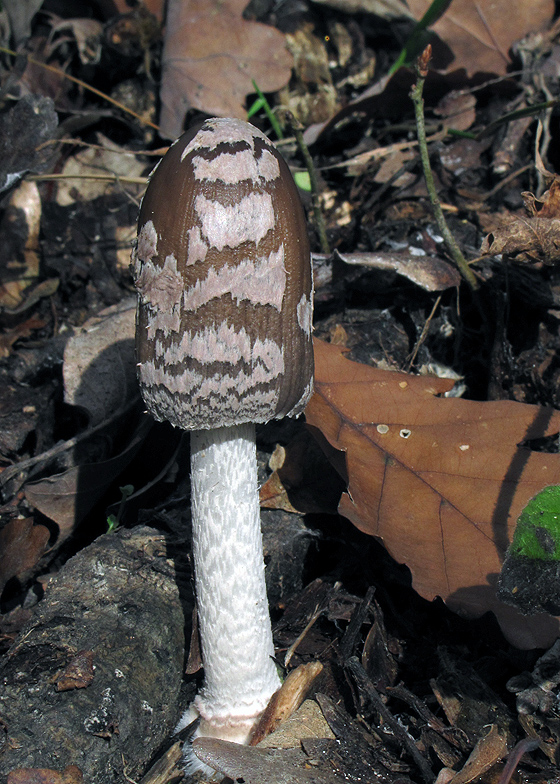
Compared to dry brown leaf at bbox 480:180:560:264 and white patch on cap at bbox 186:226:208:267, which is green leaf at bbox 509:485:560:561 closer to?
white patch on cap at bbox 186:226:208:267

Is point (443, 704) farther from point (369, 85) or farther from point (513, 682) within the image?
point (369, 85)

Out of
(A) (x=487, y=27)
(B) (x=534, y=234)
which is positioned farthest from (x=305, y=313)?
(A) (x=487, y=27)

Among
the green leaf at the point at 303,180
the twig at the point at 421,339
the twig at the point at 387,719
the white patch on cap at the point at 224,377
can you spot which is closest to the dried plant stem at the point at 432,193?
the twig at the point at 421,339

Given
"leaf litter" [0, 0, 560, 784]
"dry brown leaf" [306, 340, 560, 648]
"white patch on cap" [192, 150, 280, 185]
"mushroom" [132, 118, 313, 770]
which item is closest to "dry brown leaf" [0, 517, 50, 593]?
"leaf litter" [0, 0, 560, 784]

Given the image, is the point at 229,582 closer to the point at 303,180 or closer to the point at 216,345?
the point at 216,345

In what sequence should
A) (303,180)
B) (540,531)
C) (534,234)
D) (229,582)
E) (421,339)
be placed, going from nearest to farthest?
(540,531) < (229,582) < (534,234) < (421,339) < (303,180)
